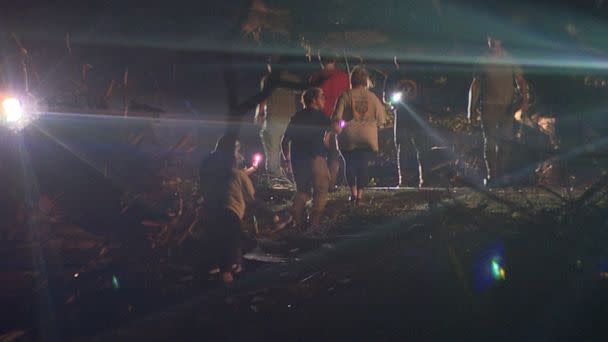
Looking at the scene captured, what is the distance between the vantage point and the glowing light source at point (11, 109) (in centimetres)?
771

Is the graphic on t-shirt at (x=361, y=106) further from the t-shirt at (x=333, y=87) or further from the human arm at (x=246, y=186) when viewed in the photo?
the human arm at (x=246, y=186)

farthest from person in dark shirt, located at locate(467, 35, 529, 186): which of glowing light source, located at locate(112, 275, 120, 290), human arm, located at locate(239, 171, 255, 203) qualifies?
glowing light source, located at locate(112, 275, 120, 290)

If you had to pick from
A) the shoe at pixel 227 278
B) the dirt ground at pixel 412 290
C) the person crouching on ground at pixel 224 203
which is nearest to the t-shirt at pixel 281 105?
the dirt ground at pixel 412 290

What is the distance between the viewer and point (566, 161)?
24.9 ft

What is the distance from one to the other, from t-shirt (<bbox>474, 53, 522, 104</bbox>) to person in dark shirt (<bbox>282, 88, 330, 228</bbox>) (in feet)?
7.56

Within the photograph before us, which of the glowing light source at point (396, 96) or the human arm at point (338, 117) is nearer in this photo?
the human arm at point (338, 117)

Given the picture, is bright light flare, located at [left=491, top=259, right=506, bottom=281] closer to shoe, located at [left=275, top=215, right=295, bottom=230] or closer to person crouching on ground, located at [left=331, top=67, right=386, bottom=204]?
person crouching on ground, located at [left=331, top=67, right=386, bottom=204]

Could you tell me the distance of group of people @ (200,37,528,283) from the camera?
6895 millimetres

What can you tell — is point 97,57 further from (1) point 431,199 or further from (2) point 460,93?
(2) point 460,93

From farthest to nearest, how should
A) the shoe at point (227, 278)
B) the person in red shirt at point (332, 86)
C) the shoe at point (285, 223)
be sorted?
1. the person in red shirt at point (332, 86)
2. the shoe at point (285, 223)
3. the shoe at point (227, 278)

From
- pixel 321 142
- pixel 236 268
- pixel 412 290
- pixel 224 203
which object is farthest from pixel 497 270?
pixel 321 142

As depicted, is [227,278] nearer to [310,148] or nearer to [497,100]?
[310,148]

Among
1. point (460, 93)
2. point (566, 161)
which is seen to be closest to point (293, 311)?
point (566, 161)

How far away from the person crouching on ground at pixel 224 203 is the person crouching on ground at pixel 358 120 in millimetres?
2166
